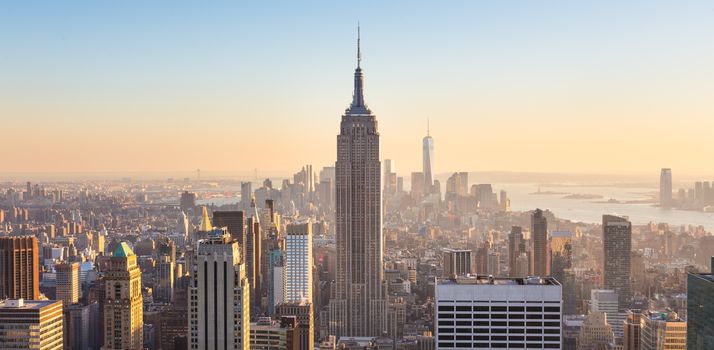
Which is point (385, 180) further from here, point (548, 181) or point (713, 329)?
point (713, 329)

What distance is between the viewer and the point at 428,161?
77.7 ft

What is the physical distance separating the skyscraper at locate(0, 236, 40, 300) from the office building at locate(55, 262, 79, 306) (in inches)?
20.0

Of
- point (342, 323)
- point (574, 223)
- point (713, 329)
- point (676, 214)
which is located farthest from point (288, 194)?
point (713, 329)

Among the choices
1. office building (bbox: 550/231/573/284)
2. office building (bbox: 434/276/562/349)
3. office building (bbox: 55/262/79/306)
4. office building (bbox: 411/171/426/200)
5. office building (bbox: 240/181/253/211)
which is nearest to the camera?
office building (bbox: 434/276/562/349)

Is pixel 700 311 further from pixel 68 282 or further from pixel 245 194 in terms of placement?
pixel 68 282

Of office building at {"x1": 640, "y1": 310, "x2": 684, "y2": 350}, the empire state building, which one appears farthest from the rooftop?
the empire state building

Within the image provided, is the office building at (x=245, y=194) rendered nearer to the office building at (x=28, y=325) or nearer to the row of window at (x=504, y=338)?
the office building at (x=28, y=325)

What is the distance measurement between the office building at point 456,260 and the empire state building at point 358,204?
4316 millimetres

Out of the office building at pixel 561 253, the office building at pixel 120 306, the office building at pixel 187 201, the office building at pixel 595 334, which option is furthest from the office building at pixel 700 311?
the office building at pixel 187 201

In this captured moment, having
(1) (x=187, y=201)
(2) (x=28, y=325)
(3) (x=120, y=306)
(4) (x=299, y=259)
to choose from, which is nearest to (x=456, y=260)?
(4) (x=299, y=259)

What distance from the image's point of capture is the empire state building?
31125mm

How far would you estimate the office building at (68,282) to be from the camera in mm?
19230

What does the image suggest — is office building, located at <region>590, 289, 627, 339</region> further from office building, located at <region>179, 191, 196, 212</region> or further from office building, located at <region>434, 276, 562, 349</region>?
office building, located at <region>179, 191, 196, 212</region>

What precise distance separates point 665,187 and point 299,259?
46.7 ft
